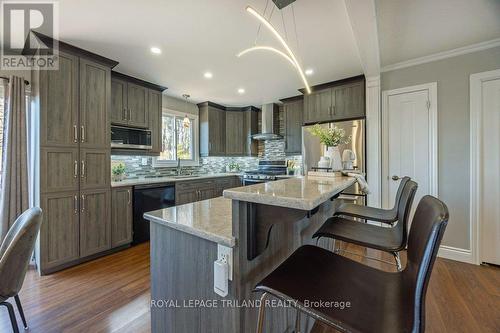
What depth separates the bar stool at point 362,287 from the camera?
2.07 ft

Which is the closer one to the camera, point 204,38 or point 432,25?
point 432,25

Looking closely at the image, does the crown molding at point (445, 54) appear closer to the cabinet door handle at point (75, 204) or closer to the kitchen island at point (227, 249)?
the kitchen island at point (227, 249)

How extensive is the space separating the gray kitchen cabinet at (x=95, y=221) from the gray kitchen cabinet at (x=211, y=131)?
7.70 feet

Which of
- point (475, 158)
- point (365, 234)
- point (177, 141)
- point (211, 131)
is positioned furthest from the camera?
point (211, 131)

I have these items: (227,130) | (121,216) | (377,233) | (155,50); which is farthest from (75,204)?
(227,130)

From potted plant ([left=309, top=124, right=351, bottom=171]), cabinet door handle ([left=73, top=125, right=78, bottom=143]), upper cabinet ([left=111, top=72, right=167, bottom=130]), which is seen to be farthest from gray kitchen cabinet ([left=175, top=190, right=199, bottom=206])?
potted plant ([left=309, top=124, right=351, bottom=171])

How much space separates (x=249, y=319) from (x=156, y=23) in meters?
2.44

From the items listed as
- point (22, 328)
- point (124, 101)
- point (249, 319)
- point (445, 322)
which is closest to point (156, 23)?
point (124, 101)

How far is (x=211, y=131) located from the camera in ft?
16.2

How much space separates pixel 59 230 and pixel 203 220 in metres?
2.28

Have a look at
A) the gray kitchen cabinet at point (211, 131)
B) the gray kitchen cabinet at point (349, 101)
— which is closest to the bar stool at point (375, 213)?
the gray kitchen cabinet at point (349, 101)

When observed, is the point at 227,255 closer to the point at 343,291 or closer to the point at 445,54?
the point at 343,291

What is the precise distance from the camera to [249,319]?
3.18 feet

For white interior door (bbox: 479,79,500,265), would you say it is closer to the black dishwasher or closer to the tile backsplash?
the tile backsplash
